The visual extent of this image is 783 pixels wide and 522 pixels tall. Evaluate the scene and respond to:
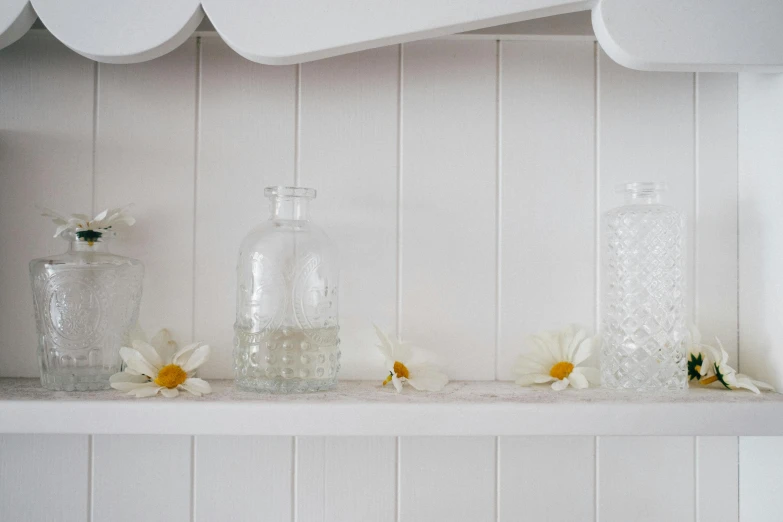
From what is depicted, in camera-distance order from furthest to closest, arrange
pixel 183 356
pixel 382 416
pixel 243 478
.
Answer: pixel 243 478
pixel 183 356
pixel 382 416

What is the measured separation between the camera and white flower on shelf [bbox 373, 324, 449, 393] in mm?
810

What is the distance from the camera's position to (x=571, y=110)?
92 centimetres

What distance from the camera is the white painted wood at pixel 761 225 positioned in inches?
32.0

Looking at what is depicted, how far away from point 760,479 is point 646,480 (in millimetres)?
147

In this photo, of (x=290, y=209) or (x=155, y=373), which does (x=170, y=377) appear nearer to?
(x=155, y=373)

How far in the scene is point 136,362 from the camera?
0.77 m

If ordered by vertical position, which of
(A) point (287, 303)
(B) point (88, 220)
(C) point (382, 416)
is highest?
(B) point (88, 220)

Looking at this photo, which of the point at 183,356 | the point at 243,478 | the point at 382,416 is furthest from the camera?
the point at 243,478

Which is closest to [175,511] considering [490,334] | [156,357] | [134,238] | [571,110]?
[156,357]

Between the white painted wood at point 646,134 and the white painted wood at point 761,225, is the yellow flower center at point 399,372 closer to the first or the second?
the white painted wood at point 646,134

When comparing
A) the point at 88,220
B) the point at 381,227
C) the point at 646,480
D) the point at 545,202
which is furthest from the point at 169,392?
the point at 646,480

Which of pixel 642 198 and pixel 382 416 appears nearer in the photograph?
pixel 382 416

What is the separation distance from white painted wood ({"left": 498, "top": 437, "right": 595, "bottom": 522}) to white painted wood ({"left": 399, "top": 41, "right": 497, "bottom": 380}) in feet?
0.41

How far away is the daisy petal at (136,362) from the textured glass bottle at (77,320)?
4cm
